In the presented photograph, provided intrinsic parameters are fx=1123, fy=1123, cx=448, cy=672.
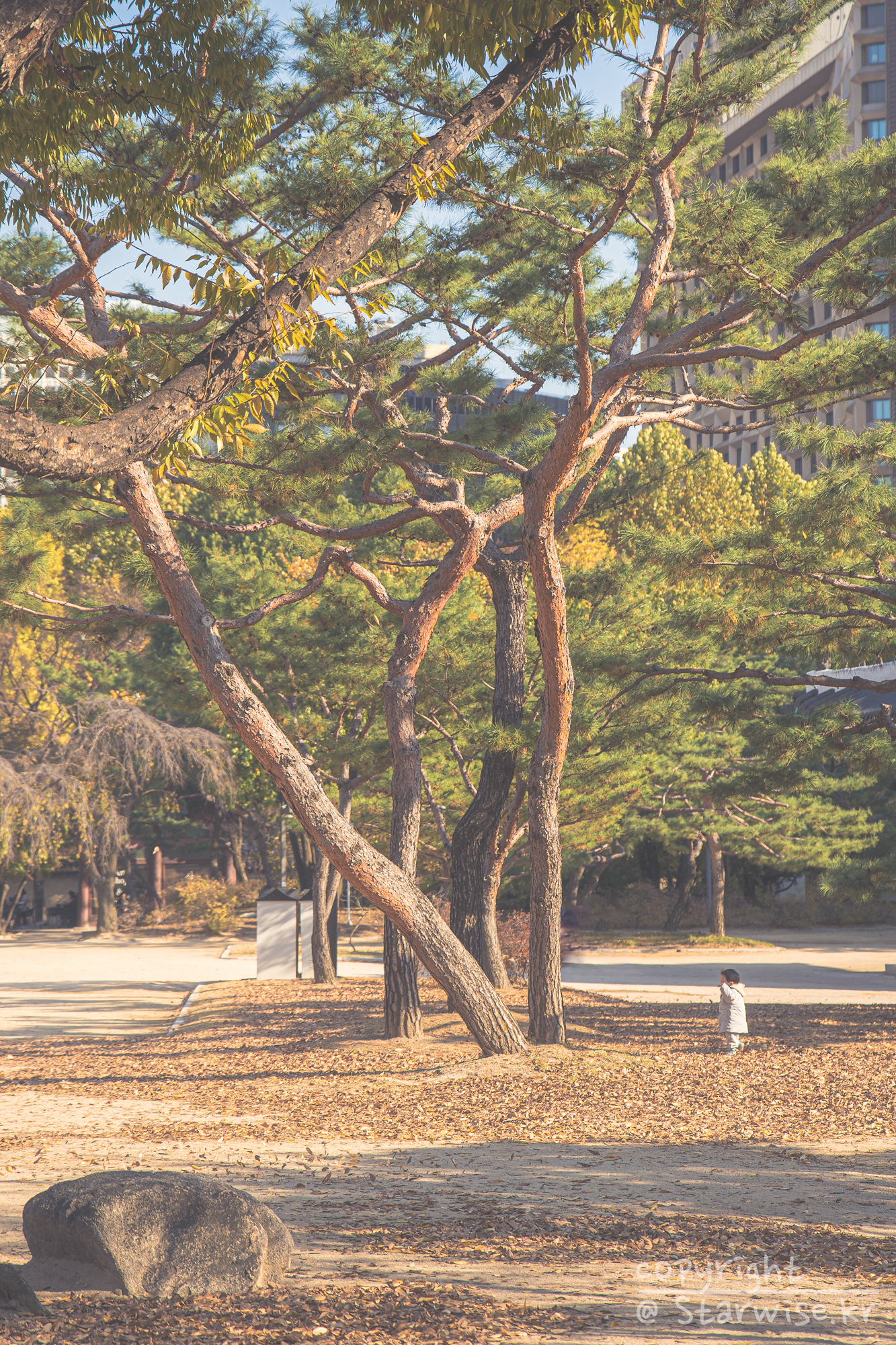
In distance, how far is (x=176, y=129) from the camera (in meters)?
7.69

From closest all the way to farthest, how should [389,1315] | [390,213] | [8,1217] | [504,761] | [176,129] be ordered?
[389,1315] → [390,213] → [8,1217] → [176,129] → [504,761]

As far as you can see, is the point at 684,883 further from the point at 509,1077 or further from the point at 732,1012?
the point at 509,1077

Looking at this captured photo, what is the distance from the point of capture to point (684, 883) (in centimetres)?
2991

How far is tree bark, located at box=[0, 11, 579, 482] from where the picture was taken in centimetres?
361

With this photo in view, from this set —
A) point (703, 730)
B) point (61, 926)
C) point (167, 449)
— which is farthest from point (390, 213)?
point (61, 926)

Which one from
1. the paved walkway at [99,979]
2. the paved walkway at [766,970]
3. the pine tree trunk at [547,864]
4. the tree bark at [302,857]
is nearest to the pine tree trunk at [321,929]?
the paved walkway at [99,979]

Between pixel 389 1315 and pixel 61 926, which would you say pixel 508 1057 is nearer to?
pixel 389 1315

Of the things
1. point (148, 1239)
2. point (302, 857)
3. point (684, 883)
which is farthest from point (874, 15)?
point (148, 1239)

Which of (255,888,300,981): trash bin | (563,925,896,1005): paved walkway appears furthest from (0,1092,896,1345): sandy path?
(255,888,300,981): trash bin

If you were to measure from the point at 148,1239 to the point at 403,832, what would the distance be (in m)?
6.94

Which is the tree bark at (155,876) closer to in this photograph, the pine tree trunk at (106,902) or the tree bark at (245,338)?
the pine tree trunk at (106,902)

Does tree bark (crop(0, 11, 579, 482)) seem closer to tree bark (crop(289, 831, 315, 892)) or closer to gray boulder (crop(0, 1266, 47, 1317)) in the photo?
gray boulder (crop(0, 1266, 47, 1317))

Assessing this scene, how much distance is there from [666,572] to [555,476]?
2750 mm

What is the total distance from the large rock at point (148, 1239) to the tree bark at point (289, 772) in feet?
14.7
